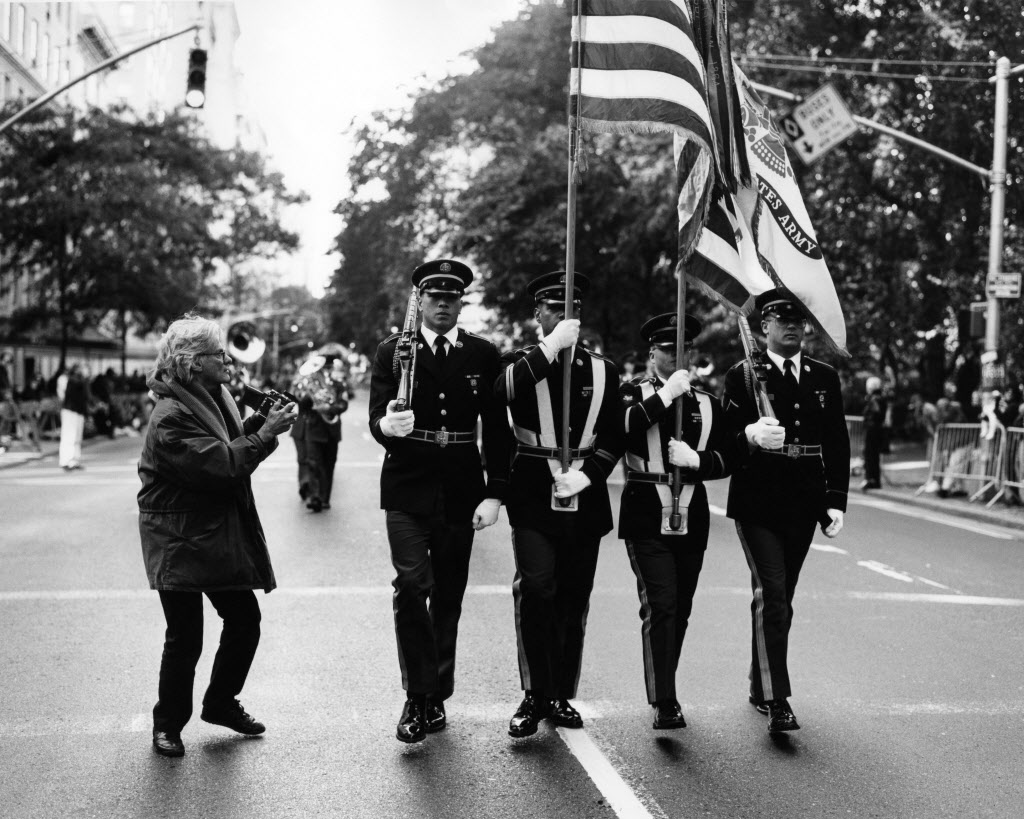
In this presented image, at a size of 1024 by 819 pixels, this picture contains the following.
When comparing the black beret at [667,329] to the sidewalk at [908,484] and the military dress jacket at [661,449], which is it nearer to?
the military dress jacket at [661,449]

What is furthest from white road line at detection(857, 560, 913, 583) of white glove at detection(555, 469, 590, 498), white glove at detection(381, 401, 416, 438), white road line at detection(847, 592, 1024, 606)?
white glove at detection(381, 401, 416, 438)

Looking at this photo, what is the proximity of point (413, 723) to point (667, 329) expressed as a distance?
2.11 meters

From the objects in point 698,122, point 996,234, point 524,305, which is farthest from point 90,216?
point 698,122

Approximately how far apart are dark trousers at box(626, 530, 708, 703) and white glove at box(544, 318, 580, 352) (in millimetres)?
977

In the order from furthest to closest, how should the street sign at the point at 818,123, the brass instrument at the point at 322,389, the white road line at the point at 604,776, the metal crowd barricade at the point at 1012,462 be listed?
the street sign at the point at 818,123 < the metal crowd barricade at the point at 1012,462 < the brass instrument at the point at 322,389 < the white road line at the point at 604,776

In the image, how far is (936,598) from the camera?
29.5ft

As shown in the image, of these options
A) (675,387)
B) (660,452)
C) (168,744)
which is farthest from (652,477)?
(168,744)

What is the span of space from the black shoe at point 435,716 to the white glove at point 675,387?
1646 millimetres

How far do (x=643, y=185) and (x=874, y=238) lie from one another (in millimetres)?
5321

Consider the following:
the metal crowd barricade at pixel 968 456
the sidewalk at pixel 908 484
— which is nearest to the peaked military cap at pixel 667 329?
the sidewalk at pixel 908 484

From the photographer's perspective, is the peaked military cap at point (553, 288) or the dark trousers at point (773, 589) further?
the peaked military cap at point (553, 288)

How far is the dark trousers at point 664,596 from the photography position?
5.25m

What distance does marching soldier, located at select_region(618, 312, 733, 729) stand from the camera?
5266mm

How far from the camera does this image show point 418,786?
15.0ft
